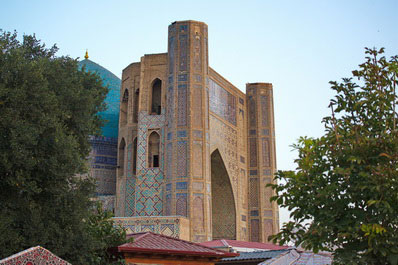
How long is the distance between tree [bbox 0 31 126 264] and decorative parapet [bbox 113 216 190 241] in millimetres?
8002

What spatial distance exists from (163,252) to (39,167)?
2860 mm

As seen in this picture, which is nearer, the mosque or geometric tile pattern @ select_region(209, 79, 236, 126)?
the mosque

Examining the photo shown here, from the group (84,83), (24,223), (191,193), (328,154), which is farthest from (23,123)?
(191,193)

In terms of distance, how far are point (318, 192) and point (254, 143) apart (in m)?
18.2

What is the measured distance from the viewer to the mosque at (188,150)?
60.3ft

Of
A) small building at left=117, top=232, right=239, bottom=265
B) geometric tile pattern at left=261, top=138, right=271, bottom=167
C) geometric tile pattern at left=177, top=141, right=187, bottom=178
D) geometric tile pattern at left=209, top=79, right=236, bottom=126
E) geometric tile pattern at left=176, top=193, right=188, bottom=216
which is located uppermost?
geometric tile pattern at left=209, top=79, right=236, bottom=126

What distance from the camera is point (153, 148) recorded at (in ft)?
66.4

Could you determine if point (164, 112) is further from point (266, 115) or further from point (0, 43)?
point (0, 43)

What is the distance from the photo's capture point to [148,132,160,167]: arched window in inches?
794

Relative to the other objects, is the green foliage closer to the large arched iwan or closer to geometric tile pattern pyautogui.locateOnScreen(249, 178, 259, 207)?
the large arched iwan

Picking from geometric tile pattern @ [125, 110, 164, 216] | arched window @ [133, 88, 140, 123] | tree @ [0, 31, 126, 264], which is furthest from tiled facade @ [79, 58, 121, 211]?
tree @ [0, 31, 126, 264]

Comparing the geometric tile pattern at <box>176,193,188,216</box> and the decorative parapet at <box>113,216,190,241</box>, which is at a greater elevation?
the geometric tile pattern at <box>176,193,188,216</box>

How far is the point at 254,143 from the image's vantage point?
24.3 m

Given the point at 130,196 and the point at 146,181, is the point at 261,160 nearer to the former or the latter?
the point at 130,196
